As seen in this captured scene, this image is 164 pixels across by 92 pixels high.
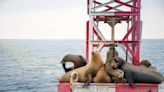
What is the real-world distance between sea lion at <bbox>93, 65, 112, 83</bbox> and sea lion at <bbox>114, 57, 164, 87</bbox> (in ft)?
1.47

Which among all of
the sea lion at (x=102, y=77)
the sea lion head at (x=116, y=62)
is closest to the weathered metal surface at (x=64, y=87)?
the sea lion at (x=102, y=77)

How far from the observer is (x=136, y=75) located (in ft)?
49.9

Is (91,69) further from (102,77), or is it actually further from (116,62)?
(116,62)

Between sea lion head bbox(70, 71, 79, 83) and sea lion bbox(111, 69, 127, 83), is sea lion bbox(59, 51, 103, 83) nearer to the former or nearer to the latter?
sea lion head bbox(70, 71, 79, 83)

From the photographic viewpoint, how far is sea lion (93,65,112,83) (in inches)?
595

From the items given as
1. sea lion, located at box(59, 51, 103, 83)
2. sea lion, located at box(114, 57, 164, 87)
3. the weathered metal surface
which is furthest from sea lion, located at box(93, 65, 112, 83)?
the weathered metal surface

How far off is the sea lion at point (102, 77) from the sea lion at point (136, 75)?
45cm

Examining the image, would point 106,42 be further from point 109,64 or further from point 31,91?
point 31,91

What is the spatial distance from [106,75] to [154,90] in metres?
1.44

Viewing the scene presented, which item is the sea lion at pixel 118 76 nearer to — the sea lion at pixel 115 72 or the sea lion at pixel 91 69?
the sea lion at pixel 115 72

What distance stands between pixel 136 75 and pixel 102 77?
3.23 ft

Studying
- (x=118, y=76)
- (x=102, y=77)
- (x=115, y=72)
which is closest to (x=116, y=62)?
(x=115, y=72)

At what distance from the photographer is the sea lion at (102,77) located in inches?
595

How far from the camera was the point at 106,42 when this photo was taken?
17.2 metres
